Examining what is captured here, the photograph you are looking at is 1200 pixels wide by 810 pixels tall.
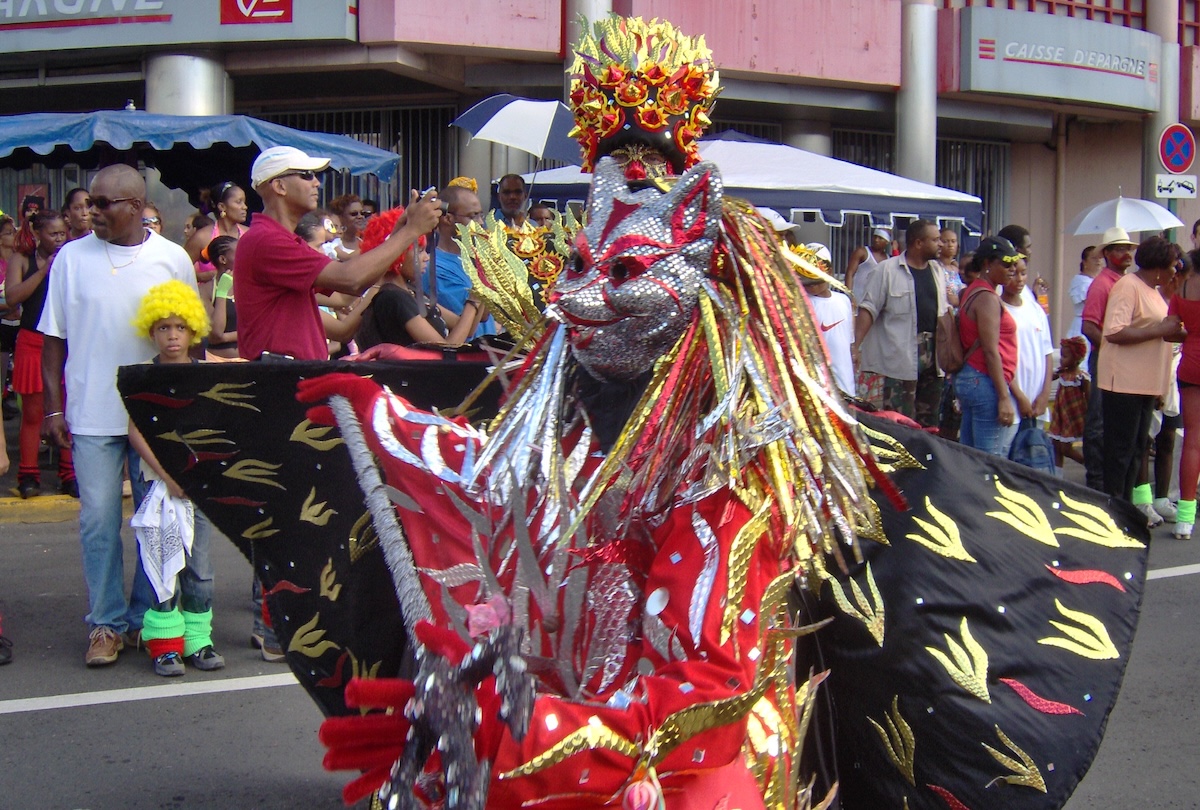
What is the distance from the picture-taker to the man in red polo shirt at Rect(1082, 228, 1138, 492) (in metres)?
7.81

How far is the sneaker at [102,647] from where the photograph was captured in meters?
4.80

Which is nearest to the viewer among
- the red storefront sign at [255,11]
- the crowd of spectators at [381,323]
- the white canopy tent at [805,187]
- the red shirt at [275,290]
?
the red shirt at [275,290]

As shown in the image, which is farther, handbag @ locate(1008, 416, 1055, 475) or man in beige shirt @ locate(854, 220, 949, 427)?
man in beige shirt @ locate(854, 220, 949, 427)

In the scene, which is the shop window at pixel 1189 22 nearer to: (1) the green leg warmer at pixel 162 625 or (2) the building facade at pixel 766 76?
(2) the building facade at pixel 766 76

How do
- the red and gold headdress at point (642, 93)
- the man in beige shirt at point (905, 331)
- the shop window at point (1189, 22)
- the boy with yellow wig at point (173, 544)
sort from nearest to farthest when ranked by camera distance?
the red and gold headdress at point (642, 93) < the boy with yellow wig at point (173, 544) < the man in beige shirt at point (905, 331) < the shop window at point (1189, 22)

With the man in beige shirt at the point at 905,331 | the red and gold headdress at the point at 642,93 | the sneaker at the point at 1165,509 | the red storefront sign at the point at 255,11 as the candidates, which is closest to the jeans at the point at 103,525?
the red and gold headdress at the point at 642,93

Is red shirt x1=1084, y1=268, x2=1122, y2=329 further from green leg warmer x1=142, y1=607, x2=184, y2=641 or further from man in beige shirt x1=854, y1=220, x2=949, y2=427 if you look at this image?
green leg warmer x1=142, y1=607, x2=184, y2=641

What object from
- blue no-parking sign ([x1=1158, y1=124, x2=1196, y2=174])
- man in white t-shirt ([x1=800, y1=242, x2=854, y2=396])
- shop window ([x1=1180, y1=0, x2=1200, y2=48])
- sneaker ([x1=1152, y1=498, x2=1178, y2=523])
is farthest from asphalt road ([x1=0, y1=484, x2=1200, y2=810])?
shop window ([x1=1180, y1=0, x2=1200, y2=48])

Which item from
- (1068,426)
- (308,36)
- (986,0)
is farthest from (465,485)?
(986,0)

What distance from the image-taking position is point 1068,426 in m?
8.48

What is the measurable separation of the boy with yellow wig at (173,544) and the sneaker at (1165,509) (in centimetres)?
594

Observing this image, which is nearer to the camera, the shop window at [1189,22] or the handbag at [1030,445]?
the handbag at [1030,445]

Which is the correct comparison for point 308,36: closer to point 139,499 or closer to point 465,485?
point 139,499

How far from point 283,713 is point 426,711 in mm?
2934
